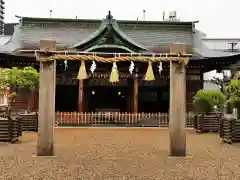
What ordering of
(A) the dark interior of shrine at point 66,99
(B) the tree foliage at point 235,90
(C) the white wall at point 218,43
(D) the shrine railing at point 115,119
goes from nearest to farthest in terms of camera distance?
(B) the tree foliage at point 235,90 < (D) the shrine railing at point 115,119 < (A) the dark interior of shrine at point 66,99 < (C) the white wall at point 218,43

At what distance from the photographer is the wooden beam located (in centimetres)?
1112

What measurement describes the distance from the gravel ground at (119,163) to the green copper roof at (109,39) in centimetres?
1284

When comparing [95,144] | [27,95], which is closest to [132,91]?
[27,95]

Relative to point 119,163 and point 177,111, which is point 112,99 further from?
point 119,163

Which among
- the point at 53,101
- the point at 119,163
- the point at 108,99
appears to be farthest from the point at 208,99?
the point at 119,163

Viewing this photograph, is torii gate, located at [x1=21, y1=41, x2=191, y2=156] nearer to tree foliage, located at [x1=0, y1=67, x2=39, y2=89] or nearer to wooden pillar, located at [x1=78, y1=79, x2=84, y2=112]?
tree foliage, located at [x1=0, y1=67, x2=39, y2=89]

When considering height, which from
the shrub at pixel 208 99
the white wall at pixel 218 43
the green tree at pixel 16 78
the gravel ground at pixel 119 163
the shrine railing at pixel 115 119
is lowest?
the gravel ground at pixel 119 163

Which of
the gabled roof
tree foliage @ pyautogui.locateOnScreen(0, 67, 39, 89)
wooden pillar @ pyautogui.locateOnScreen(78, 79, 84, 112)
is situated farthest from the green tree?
the gabled roof

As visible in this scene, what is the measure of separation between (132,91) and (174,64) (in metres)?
16.2

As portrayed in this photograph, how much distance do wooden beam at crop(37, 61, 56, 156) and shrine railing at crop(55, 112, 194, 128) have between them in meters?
13.2

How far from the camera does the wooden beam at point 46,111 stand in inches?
438

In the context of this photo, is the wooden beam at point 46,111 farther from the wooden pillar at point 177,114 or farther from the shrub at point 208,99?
the shrub at point 208,99

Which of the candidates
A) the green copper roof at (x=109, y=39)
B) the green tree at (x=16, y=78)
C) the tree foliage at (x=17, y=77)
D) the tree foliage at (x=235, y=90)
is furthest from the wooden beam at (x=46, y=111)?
the green copper roof at (x=109, y=39)

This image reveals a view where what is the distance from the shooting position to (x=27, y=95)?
27.1 m
